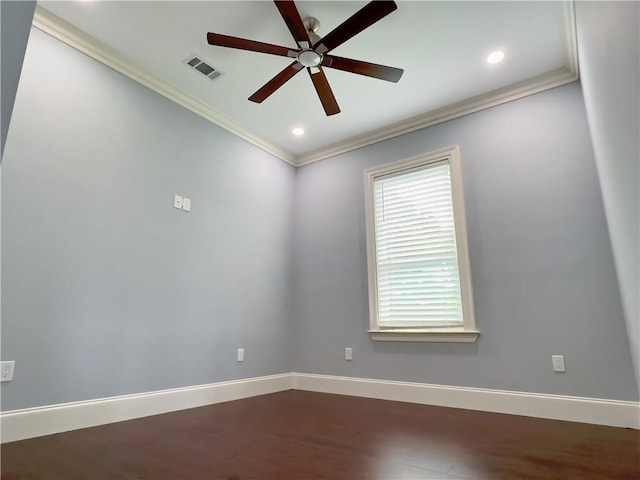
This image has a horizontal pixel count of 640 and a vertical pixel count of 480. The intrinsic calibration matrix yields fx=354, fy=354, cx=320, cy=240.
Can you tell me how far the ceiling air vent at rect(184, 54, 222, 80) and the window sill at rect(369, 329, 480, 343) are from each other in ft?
9.34

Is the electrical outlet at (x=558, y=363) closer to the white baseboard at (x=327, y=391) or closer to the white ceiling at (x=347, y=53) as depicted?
the white baseboard at (x=327, y=391)

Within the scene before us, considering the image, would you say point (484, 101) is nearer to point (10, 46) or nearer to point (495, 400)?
point (495, 400)

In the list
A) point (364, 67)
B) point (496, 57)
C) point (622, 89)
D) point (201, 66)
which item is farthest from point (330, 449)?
point (496, 57)

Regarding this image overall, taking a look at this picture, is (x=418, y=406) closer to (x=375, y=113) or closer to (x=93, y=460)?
(x=93, y=460)

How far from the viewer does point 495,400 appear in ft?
9.52

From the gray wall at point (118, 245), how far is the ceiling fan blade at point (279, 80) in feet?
3.36

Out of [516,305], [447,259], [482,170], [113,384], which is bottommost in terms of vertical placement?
[113,384]

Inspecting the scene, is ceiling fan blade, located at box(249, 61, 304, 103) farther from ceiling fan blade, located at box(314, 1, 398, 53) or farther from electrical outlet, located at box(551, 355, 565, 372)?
electrical outlet, located at box(551, 355, 565, 372)

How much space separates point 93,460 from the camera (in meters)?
1.76

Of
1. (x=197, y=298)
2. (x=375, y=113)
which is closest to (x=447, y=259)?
(x=375, y=113)

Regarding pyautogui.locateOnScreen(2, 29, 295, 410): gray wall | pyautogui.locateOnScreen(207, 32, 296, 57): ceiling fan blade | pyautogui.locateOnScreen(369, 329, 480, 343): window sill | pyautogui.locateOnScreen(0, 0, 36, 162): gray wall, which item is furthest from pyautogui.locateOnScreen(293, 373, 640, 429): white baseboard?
pyautogui.locateOnScreen(0, 0, 36, 162): gray wall

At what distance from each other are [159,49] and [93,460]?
2.82 m

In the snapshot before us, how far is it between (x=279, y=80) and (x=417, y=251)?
203 cm

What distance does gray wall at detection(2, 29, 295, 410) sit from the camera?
89.3 inches
